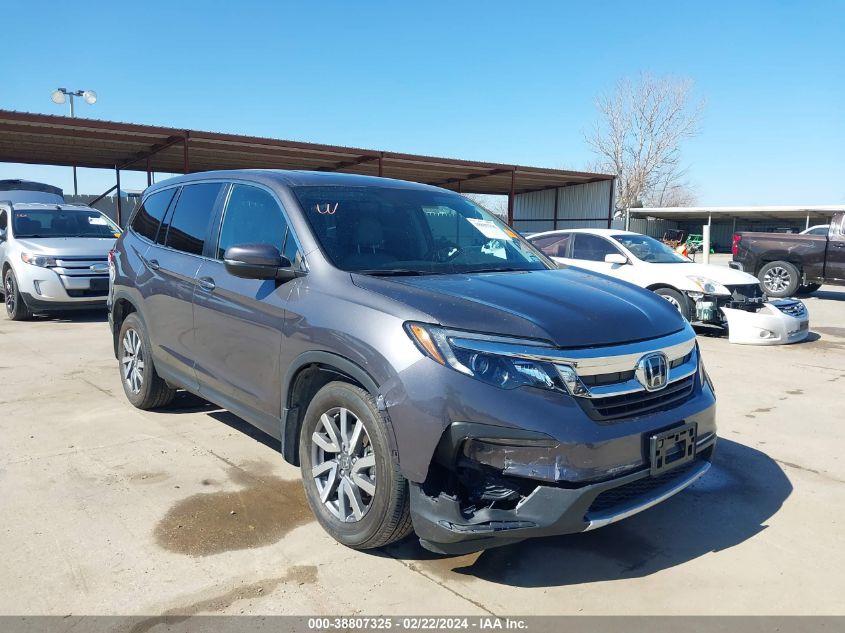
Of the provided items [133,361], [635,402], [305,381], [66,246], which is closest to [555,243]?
[133,361]

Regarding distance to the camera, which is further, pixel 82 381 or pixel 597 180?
Answer: pixel 597 180

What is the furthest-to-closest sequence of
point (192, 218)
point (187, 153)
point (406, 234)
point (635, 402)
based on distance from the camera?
point (187, 153) → point (192, 218) → point (406, 234) → point (635, 402)

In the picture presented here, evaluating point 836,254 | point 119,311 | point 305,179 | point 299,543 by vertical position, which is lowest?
point 299,543

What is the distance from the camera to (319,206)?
3641 millimetres

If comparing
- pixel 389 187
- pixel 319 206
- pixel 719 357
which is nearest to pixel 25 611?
pixel 319 206

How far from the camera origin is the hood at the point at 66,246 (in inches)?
385

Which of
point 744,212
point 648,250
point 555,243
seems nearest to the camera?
point 648,250

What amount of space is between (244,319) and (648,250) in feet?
25.8

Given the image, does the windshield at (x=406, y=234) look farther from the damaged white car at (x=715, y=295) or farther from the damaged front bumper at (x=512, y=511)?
the damaged white car at (x=715, y=295)

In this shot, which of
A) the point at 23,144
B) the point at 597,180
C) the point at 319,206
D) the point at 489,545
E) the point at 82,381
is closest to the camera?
the point at 489,545

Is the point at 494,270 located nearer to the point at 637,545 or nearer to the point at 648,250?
the point at 637,545

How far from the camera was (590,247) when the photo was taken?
10.3m

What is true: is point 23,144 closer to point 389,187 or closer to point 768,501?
point 389,187

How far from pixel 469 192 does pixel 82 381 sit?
88.1ft
